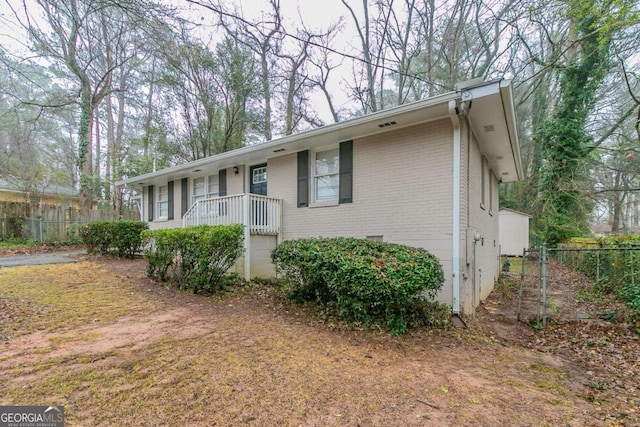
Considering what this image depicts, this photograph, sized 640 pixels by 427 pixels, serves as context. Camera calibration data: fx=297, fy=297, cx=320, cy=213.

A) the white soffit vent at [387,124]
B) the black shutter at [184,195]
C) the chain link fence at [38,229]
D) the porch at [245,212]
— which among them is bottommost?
the chain link fence at [38,229]

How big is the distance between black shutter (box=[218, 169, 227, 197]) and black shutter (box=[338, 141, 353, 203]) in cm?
455

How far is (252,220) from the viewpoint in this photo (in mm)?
7262

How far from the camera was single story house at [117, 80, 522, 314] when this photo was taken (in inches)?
206

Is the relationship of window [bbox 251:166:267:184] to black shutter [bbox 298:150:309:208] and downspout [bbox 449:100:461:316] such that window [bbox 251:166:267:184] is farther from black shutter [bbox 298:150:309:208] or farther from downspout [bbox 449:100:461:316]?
downspout [bbox 449:100:461:316]

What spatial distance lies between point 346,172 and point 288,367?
4.50 metres

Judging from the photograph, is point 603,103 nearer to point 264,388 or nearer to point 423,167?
point 423,167

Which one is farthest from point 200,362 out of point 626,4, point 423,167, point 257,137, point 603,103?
point 603,103

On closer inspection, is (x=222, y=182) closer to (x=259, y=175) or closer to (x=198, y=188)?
(x=198, y=188)

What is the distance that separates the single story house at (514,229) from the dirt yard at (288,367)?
12906 millimetres

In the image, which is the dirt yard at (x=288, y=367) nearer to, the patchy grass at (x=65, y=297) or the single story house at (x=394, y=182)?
the patchy grass at (x=65, y=297)

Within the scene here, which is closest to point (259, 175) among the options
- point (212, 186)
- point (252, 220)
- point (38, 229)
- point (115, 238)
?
point (252, 220)

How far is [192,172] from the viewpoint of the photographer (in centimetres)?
1023

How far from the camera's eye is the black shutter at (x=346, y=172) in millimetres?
6648

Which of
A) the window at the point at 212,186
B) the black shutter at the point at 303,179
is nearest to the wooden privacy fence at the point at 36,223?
the window at the point at 212,186
